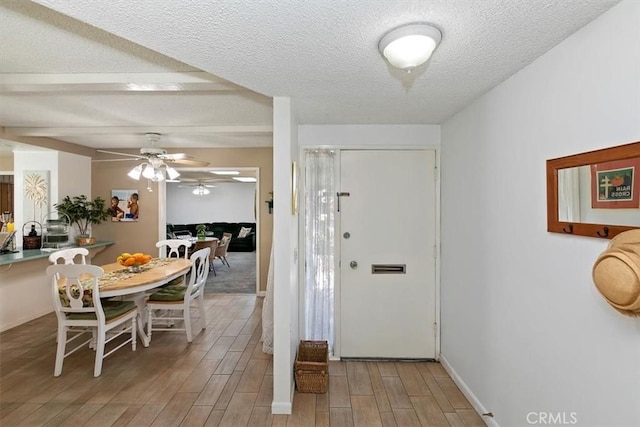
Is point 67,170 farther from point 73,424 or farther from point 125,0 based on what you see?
point 125,0

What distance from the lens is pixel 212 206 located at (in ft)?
34.4

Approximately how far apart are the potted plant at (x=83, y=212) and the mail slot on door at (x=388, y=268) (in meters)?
4.24

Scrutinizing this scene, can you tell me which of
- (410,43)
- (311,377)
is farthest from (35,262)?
(410,43)

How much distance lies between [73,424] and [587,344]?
3020 millimetres

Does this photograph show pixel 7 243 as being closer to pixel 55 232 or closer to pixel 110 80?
pixel 55 232

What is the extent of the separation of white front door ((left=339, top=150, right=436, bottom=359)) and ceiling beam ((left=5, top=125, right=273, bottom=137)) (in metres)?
1.49

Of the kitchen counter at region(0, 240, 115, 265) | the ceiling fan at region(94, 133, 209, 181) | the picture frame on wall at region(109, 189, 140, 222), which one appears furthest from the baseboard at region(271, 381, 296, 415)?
Result: the picture frame on wall at region(109, 189, 140, 222)

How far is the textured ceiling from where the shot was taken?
1185 mm

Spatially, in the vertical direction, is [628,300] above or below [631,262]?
below

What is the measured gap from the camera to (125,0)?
3.70ft

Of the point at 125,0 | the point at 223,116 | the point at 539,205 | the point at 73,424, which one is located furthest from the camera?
the point at 223,116

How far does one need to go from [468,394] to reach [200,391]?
2.09 metres

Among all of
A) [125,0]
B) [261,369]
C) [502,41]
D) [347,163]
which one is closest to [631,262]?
[502,41]

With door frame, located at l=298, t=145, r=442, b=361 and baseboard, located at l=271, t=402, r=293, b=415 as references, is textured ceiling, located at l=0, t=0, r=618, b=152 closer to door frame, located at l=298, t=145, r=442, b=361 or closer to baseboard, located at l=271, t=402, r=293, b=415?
door frame, located at l=298, t=145, r=442, b=361
